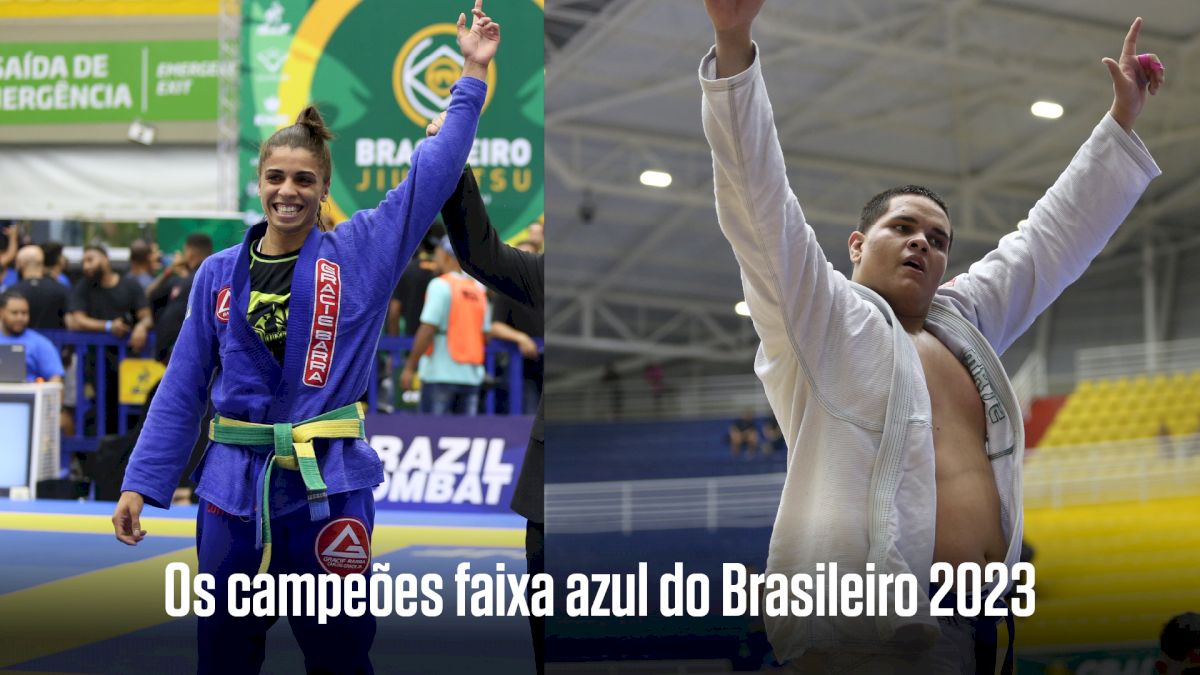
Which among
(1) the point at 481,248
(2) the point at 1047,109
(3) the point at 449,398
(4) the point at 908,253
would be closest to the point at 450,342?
(3) the point at 449,398

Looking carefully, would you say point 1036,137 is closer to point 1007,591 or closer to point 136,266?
point 136,266

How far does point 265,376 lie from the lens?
2.11m

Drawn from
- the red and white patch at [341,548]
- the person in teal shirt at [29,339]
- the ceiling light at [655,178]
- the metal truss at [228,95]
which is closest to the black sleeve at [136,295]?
the person in teal shirt at [29,339]

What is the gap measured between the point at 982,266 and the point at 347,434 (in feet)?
3.96

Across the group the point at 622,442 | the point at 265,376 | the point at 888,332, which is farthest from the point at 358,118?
the point at 622,442

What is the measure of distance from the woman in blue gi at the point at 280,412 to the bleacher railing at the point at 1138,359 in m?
16.0

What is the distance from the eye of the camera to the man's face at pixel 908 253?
A: 192 centimetres

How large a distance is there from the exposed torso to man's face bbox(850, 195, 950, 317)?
0.30 feet

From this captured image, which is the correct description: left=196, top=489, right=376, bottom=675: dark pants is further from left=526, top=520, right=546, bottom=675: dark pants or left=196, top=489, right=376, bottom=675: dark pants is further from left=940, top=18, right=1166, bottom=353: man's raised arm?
left=940, top=18, right=1166, bottom=353: man's raised arm

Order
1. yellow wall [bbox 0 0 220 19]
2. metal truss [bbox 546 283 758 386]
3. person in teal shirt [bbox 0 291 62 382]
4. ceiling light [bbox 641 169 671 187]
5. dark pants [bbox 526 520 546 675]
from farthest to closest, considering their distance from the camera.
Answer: metal truss [bbox 546 283 758 386] < ceiling light [bbox 641 169 671 187] < yellow wall [bbox 0 0 220 19] < person in teal shirt [bbox 0 291 62 382] < dark pants [bbox 526 520 546 675]

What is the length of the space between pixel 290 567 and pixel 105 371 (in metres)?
5.24

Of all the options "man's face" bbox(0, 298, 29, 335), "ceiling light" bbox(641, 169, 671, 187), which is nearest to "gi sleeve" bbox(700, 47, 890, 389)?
"man's face" bbox(0, 298, 29, 335)

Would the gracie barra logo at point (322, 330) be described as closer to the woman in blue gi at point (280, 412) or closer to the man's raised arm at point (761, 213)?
the woman in blue gi at point (280, 412)

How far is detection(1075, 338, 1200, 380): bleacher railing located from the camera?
1603cm
